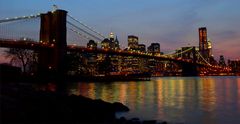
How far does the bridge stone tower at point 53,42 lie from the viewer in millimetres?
60250

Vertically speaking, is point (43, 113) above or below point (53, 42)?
below

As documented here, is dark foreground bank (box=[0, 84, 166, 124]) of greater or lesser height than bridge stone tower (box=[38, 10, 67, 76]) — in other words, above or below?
below

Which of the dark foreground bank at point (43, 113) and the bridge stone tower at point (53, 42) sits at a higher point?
the bridge stone tower at point (53, 42)

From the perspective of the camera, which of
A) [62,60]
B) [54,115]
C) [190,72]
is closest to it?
[54,115]

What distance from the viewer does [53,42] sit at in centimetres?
6322

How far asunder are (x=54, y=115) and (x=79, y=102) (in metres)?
4.81

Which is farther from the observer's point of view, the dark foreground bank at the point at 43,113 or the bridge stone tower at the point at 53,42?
the bridge stone tower at the point at 53,42

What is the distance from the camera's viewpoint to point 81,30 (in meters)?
87.4

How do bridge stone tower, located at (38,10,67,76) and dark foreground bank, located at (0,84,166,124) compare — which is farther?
bridge stone tower, located at (38,10,67,76)

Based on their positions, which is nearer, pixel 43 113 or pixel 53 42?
Result: pixel 43 113

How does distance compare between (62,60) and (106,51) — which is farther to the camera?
(106,51)

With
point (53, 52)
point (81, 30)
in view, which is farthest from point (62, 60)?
point (81, 30)

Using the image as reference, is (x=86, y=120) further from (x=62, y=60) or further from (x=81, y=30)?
(x=81, y=30)

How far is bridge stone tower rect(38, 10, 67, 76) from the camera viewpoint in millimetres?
60250
